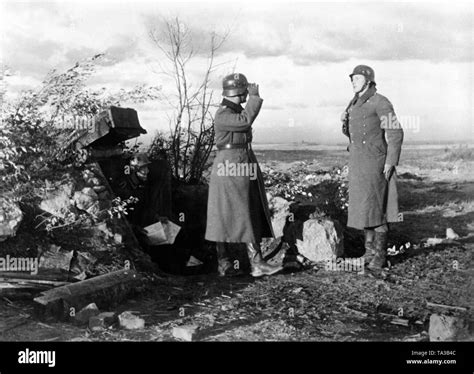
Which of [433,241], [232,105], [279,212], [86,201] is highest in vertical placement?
[232,105]

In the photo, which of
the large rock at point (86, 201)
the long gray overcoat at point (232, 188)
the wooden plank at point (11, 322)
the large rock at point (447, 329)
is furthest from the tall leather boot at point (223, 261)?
the large rock at point (447, 329)

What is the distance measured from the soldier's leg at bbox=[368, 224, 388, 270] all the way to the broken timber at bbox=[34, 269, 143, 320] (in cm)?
273

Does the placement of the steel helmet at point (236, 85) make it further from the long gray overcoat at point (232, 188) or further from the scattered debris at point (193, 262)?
the scattered debris at point (193, 262)

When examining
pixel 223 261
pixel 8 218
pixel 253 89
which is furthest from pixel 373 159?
pixel 8 218

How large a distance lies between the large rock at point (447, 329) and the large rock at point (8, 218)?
405 cm

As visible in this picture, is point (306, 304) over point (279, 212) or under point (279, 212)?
under

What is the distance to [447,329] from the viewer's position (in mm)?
4574

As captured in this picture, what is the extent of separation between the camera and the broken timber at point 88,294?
5.00 meters

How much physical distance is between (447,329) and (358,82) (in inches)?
119

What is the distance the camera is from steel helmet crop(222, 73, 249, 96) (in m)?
6.15

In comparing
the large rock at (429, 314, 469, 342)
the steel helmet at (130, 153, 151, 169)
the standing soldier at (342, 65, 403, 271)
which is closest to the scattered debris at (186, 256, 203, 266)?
the steel helmet at (130, 153, 151, 169)

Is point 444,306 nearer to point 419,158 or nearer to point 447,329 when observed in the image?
point 447,329
